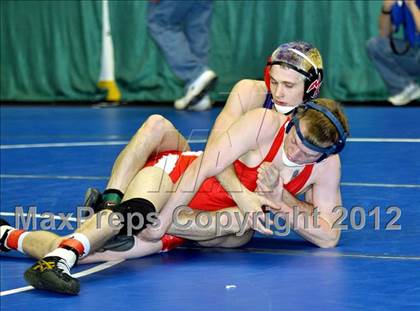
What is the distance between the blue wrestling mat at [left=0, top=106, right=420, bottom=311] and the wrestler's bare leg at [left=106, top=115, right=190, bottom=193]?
0.43m

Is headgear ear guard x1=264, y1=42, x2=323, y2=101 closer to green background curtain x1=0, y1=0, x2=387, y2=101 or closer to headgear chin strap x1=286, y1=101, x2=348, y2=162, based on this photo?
headgear chin strap x1=286, y1=101, x2=348, y2=162

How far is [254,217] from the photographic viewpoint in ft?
14.6

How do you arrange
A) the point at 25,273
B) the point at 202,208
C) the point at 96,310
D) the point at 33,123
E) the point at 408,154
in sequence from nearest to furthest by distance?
the point at 96,310 → the point at 25,273 → the point at 202,208 → the point at 408,154 → the point at 33,123

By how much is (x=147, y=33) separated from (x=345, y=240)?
6874 mm

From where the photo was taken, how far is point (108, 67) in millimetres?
11852

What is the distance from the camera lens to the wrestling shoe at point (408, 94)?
1027 cm

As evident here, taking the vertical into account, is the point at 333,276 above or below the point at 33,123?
above

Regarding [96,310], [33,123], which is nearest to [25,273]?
[96,310]

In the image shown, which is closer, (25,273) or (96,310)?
(96,310)

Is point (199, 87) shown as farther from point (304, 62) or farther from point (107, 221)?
point (107, 221)

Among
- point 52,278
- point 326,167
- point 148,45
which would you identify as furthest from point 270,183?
point 148,45

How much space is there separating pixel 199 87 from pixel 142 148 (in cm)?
548

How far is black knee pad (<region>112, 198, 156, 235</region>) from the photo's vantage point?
4422 millimetres

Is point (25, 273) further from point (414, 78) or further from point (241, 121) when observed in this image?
point (414, 78)
